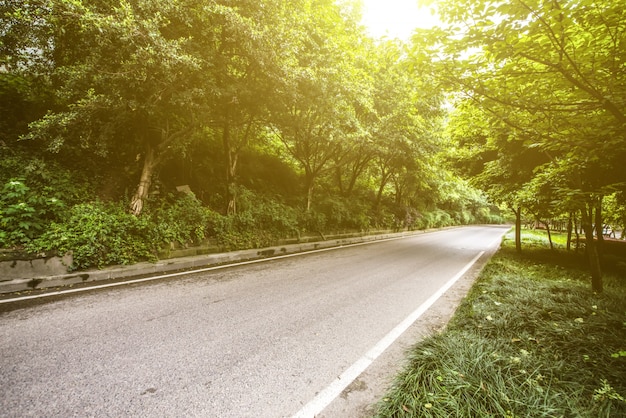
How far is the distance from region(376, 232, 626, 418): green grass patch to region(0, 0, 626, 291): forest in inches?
68.9

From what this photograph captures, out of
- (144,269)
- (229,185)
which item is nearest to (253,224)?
(229,185)

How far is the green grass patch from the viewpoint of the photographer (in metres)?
2.25

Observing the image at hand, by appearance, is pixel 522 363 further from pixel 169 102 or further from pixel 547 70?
pixel 169 102

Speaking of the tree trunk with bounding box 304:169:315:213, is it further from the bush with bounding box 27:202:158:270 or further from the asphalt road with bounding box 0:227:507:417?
the asphalt road with bounding box 0:227:507:417

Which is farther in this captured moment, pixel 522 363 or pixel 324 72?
pixel 324 72

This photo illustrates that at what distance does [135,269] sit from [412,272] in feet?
23.6

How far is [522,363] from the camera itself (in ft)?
9.25

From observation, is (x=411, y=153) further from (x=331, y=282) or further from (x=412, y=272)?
(x=331, y=282)

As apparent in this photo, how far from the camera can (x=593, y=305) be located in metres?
4.45

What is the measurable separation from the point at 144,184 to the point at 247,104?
430cm

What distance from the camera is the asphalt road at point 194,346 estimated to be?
2.34m

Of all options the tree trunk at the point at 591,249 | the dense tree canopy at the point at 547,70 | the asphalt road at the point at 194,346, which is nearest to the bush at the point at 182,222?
the asphalt road at the point at 194,346

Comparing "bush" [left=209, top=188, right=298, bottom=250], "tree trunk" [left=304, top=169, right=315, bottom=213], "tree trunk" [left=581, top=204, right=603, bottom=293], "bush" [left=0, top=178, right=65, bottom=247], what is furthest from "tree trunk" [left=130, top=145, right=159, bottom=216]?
"tree trunk" [left=581, top=204, right=603, bottom=293]

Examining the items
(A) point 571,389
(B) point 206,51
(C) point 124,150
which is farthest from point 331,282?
(C) point 124,150
